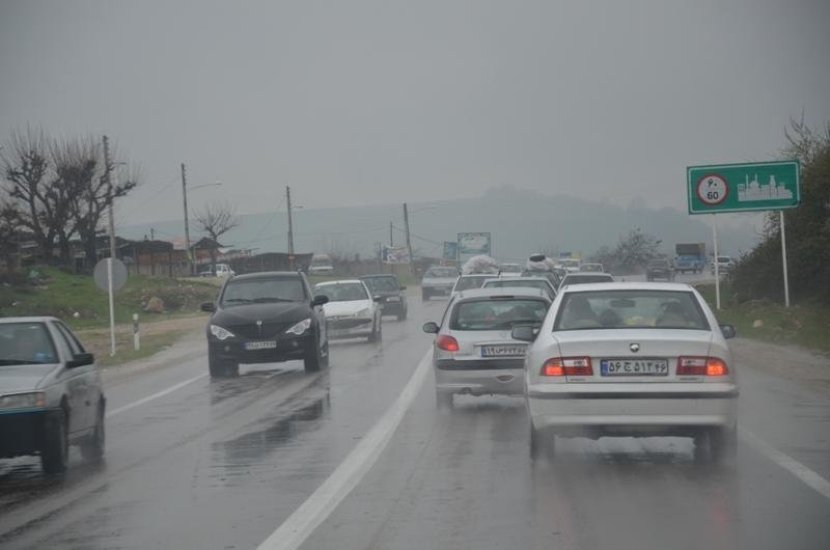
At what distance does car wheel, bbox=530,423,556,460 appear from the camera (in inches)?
421

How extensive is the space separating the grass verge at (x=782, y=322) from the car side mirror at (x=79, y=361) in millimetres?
16544

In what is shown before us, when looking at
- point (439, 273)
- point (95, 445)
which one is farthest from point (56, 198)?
point (95, 445)

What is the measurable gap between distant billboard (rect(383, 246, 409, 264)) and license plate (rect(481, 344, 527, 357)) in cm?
10278

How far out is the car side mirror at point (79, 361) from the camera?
38.5 feet

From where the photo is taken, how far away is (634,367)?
10.2 m

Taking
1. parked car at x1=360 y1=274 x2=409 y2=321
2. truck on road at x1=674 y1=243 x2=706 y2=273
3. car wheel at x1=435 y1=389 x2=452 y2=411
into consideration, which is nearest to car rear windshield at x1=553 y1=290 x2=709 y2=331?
car wheel at x1=435 y1=389 x2=452 y2=411

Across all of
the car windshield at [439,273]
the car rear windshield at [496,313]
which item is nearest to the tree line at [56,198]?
the car windshield at [439,273]

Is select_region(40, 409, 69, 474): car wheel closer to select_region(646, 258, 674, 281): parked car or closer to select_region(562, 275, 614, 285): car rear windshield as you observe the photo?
select_region(562, 275, 614, 285): car rear windshield

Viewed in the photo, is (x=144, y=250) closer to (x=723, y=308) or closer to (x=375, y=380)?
(x=723, y=308)

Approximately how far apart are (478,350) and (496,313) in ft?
3.27

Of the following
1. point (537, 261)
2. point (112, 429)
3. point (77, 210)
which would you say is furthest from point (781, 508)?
point (77, 210)

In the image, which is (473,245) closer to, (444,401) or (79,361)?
(444,401)

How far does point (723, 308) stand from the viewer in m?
38.9

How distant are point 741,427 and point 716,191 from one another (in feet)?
80.3
